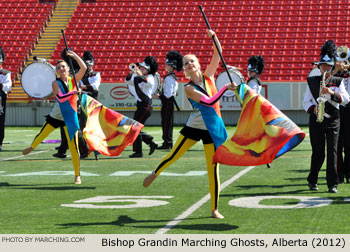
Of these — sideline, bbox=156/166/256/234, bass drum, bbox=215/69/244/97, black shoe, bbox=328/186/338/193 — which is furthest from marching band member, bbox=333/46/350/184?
bass drum, bbox=215/69/244/97

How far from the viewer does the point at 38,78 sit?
1852 centimetres


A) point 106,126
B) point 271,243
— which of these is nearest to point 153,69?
point 106,126

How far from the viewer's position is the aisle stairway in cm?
2940

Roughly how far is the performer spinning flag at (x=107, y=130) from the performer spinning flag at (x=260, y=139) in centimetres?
299

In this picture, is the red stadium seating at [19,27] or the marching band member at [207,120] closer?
the marching band member at [207,120]

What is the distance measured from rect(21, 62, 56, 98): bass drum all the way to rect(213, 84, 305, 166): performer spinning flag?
39.7 ft

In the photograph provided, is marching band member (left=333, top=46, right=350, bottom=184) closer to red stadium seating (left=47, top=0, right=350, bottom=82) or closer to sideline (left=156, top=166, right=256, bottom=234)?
sideline (left=156, top=166, right=256, bottom=234)

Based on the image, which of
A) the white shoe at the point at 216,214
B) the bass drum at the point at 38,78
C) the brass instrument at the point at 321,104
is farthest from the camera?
the bass drum at the point at 38,78

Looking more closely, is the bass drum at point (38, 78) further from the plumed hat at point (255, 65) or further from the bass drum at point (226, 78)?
the plumed hat at point (255, 65)

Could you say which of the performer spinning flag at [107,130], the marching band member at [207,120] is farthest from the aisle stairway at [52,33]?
the marching band member at [207,120]

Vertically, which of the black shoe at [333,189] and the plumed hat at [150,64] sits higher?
the plumed hat at [150,64]

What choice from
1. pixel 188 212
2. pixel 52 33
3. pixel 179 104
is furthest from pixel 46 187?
pixel 52 33

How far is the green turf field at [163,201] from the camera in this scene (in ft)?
19.7

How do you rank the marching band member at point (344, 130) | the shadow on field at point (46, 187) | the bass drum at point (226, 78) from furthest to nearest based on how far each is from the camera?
the bass drum at point (226, 78), the shadow on field at point (46, 187), the marching band member at point (344, 130)
